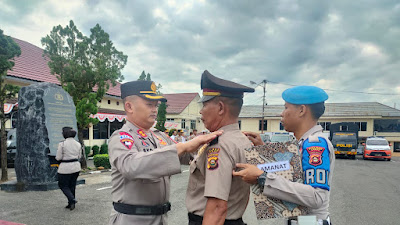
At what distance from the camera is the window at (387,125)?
34.2m

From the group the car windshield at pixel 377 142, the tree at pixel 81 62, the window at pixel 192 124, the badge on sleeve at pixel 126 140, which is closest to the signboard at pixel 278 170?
the badge on sleeve at pixel 126 140

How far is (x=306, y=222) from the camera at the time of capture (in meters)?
1.59

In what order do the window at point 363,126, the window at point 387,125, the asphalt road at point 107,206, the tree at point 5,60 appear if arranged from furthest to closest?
the window at point 363,126 < the window at point 387,125 < the tree at point 5,60 < the asphalt road at point 107,206

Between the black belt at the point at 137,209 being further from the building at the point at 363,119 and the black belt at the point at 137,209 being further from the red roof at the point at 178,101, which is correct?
the building at the point at 363,119

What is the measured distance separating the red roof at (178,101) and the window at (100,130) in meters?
15.0

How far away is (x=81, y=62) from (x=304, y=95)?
1103 centimetres

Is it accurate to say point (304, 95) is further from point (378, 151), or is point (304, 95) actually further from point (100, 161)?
point (378, 151)

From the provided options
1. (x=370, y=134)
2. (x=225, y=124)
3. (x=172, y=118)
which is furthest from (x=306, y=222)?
(x=370, y=134)

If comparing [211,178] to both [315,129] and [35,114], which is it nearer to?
[315,129]

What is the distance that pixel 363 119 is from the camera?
114 feet

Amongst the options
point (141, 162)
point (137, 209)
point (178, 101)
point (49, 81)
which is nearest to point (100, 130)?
point (49, 81)

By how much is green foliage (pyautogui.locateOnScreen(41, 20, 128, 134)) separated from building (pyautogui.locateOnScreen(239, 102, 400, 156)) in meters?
Answer: 31.5

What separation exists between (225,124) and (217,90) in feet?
0.85

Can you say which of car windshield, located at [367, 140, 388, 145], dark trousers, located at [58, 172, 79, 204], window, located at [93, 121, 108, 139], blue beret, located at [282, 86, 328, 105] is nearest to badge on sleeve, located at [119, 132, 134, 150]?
blue beret, located at [282, 86, 328, 105]
